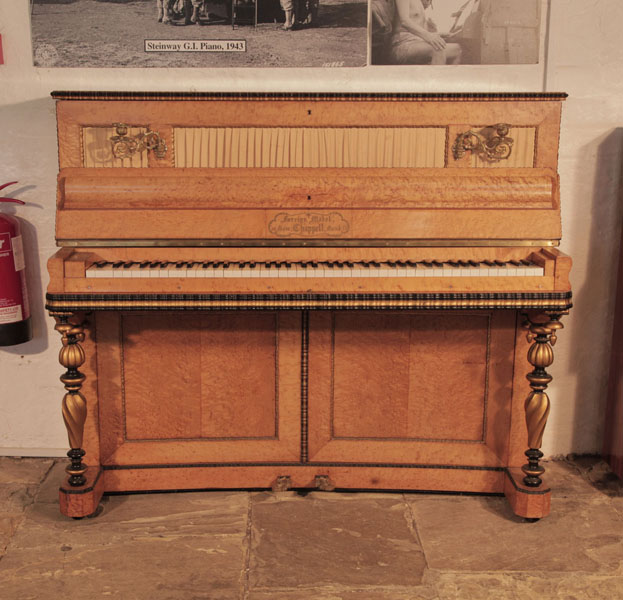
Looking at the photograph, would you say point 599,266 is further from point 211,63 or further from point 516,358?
point 211,63

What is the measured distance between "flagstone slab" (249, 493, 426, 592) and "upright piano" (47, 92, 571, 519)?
0.13 m

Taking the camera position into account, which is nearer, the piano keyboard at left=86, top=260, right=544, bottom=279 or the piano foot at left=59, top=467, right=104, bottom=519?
the piano keyboard at left=86, top=260, right=544, bottom=279

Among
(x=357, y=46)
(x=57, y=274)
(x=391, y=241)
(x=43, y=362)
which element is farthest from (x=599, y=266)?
(x=43, y=362)

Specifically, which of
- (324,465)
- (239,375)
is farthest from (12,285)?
(324,465)

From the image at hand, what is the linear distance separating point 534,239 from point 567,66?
97 centimetres

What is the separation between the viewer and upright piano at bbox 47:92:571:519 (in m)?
2.76

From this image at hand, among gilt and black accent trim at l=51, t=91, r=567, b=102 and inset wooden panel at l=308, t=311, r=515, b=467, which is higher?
gilt and black accent trim at l=51, t=91, r=567, b=102

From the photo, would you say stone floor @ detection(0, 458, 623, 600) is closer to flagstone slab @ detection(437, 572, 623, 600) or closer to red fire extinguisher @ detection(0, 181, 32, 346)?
flagstone slab @ detection(437, 572, 623, 600)

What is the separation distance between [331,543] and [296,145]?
163 centimetres

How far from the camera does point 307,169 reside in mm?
3023

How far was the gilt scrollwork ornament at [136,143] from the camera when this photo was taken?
2.99 metres

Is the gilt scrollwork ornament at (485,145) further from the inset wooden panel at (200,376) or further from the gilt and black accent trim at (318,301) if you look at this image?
the inset wooden panel at (200,376)

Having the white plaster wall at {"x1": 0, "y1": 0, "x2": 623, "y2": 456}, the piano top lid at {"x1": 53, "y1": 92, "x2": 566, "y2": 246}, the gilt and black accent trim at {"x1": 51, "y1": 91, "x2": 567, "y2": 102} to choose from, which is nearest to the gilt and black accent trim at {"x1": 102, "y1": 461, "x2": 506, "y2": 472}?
the white plaster wall at {"x1": 0, "y1": 0, "x2": 623, "y2": 456}

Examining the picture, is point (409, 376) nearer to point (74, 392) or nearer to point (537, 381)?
point (537, 381)
